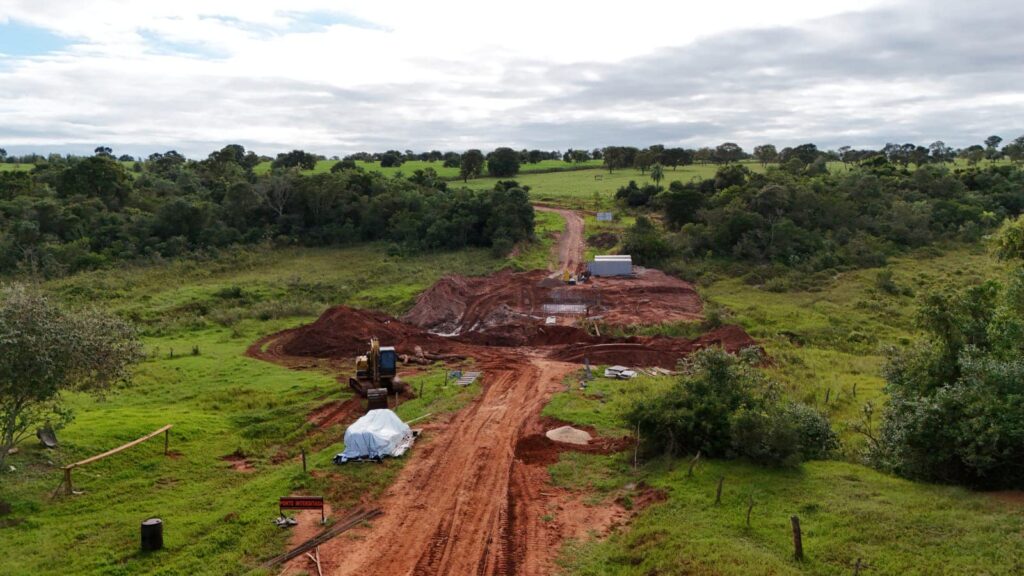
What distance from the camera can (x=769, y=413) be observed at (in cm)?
1822

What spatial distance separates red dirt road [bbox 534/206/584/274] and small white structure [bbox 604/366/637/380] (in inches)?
823

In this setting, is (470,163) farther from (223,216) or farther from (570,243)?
(223,216)

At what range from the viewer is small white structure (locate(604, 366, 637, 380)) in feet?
95.9

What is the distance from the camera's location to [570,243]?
201ft

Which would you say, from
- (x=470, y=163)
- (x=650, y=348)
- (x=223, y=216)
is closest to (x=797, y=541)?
(x=650, y=348)

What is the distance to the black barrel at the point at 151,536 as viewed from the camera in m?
14.7

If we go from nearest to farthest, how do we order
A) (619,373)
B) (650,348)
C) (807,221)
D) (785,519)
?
→ (785,519)
(619,373)
(650,348)
(807,221)

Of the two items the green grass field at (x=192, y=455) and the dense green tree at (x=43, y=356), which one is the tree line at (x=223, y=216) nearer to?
the green grass field at (x=192, y=455)

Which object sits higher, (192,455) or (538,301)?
(538,301)

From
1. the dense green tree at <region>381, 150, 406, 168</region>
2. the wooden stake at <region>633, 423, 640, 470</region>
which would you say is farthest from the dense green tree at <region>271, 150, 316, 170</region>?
the wooden stake at <region>633, 423, 640, 470</region>

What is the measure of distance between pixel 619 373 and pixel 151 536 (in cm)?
1944

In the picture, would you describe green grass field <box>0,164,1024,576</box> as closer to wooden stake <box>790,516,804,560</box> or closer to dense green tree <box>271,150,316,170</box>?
wooden stake <box>790,516,804,560</box>

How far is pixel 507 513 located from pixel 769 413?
7455 millimetres

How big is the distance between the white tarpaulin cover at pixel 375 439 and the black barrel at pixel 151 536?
5.56 m
